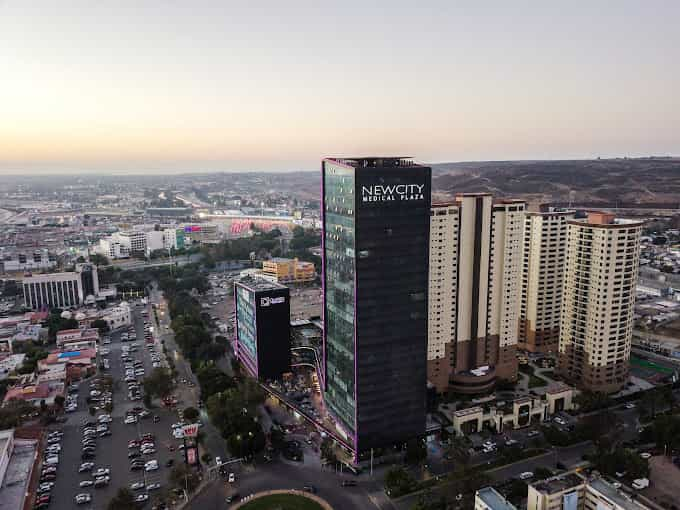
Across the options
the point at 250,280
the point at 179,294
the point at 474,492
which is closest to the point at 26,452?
the point at 250,280

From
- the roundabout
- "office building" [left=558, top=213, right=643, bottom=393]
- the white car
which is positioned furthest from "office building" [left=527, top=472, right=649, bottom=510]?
the white car

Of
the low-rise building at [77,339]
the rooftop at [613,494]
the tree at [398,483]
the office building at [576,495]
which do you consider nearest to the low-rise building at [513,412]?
the tree at [398,483]

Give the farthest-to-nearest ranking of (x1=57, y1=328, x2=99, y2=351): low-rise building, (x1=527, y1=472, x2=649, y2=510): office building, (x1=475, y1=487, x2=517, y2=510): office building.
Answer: (x1=57, y1=328, x2=99, y2=351): low-rise building → (x1=527, y1=472, x2=649, y2=510): office building → (x1=475, y1=487, x2=517, y2=510): office building

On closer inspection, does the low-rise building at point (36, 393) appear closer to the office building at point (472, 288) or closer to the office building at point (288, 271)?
the office building at point (472, 288)

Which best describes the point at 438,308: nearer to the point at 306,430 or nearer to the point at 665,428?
the point at 306,430

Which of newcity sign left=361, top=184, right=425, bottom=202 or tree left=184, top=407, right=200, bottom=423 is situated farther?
tree left=184, top=407, right=200, bottom=423

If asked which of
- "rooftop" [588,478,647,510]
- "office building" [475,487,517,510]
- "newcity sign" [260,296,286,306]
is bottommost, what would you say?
"office building" [475,487,517,510]

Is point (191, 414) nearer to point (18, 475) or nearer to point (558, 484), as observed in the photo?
point (18, 475)

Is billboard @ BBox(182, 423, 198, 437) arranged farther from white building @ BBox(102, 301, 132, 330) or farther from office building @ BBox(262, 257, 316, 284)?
office building @ BBox(262, 257, 316, 284)
